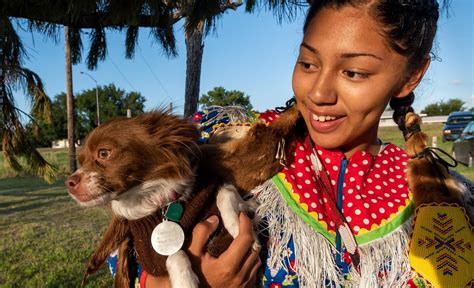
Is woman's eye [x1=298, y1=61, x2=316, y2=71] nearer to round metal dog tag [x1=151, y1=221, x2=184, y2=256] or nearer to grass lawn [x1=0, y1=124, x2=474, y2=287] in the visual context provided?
round metal dog tag [x1=151, y1=221, x2=184, y2=256]

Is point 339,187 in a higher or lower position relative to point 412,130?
lower

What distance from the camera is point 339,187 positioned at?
5.16 feet

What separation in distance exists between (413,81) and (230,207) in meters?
0.80

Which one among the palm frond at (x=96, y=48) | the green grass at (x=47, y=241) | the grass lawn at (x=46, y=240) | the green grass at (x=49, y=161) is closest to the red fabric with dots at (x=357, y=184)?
the palm frond at (x=96, y=48)

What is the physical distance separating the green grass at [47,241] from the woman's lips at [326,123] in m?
3.72

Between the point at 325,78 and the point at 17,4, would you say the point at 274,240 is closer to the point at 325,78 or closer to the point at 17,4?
the point at 325,78

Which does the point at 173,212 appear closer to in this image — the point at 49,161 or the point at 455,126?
the point at 49,161

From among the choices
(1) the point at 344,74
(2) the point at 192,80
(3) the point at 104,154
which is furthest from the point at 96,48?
(2) the point at 192,80

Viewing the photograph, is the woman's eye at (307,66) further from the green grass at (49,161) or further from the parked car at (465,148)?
the parked car at (465,148)

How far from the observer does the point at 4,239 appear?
6.29m

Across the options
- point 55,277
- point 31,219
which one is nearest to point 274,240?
point 55,277

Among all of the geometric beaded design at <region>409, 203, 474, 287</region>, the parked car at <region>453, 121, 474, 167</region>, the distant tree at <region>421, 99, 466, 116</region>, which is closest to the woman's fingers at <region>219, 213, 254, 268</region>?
the geometric beaded design at <region>409, 203, 474, 287</region>

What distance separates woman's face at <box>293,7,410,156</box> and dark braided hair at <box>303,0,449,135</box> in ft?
0.09

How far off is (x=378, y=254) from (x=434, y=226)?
0.20 meters
